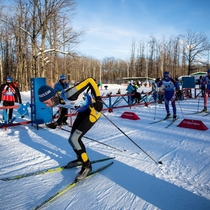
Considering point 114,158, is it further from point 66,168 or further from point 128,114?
point 128,114

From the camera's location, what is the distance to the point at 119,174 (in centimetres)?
353

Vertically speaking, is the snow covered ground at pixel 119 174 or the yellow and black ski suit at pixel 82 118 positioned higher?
the yellow and black ski suit at pixel 82 118

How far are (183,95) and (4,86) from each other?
14737 mm

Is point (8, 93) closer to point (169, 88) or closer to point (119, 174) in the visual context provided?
point (119, 174)

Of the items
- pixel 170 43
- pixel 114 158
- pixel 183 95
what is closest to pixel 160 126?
pixel 114 158

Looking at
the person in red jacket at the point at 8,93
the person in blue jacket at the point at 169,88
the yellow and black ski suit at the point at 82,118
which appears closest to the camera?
the yellow and black ski suit at the point at 82,118

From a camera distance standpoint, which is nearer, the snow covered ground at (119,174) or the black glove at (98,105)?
the snow covered ground at (119,174)

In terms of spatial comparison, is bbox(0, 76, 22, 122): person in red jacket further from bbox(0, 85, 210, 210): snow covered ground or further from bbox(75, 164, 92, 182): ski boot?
bbox(75, 164, 92, 182): ski boot

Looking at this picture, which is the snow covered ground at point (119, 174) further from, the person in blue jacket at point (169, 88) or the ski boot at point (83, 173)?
the person in blue jacket at point (169, 88)

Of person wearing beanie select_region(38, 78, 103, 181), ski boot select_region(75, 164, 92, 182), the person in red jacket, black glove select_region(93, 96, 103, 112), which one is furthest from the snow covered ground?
the person in red jacket

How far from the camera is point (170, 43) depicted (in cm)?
6112

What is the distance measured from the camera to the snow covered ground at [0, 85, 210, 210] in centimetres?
273

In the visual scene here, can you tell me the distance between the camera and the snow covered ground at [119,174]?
2727mm

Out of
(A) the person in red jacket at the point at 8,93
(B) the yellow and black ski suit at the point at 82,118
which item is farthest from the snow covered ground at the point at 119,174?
(A) the person in red jacket at the point at 8,93
